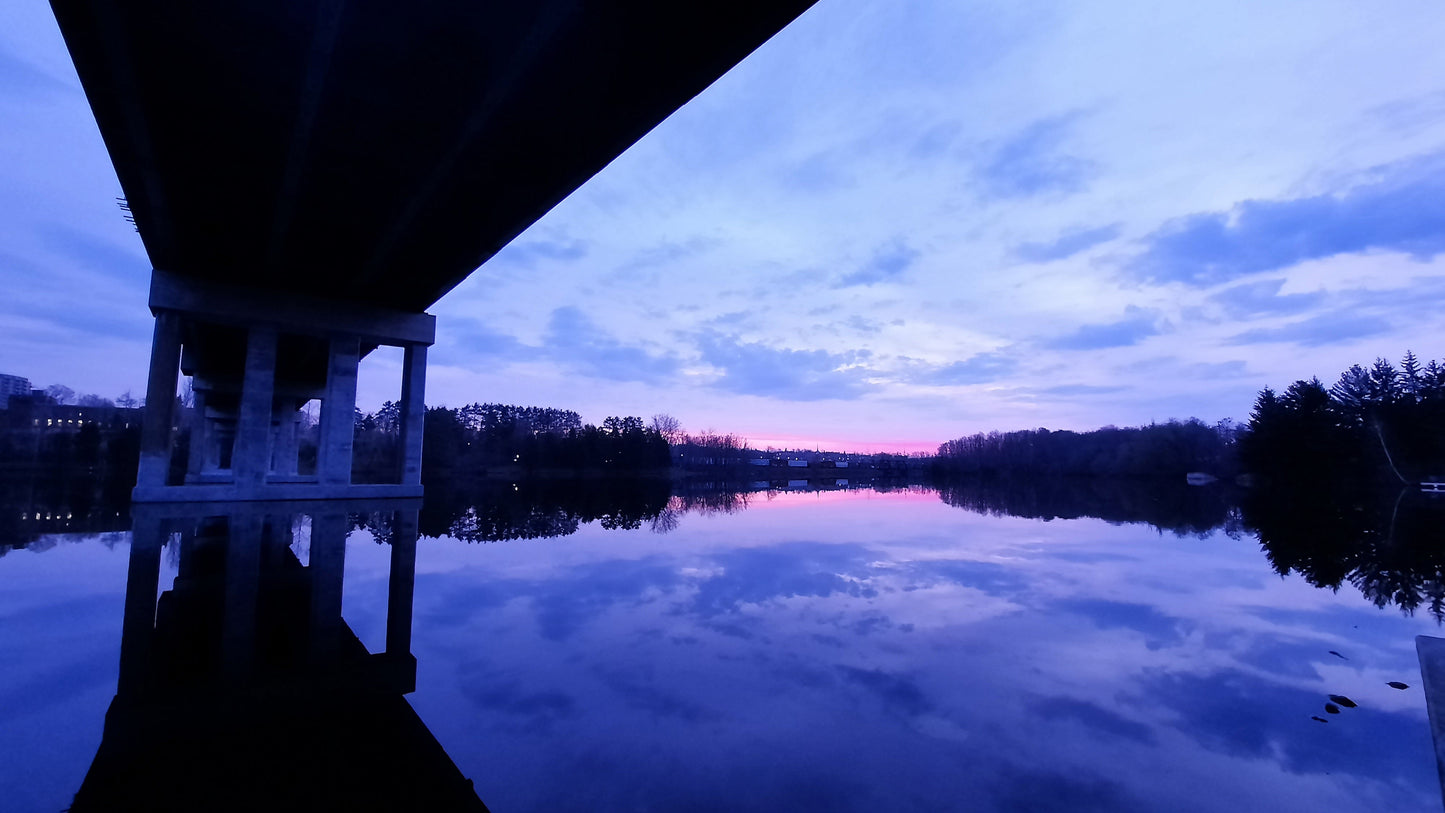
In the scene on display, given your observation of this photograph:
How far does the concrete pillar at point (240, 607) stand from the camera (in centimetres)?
551

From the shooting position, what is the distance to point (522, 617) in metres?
7.55

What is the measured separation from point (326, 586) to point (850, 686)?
7.92m

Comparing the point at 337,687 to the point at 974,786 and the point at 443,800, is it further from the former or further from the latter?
the point at 974,786

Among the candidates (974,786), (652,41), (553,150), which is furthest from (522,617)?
(553,150)

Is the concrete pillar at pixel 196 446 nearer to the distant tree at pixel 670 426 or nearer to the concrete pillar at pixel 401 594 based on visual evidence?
the concrete pillar at pixel 401 594

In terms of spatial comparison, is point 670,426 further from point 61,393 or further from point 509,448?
point 61,393

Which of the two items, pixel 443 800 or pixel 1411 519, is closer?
pixel 443 800

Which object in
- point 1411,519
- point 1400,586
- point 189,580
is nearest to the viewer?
point 189,580

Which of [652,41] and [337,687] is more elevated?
[652,41]

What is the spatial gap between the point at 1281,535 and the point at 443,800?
24.6 m

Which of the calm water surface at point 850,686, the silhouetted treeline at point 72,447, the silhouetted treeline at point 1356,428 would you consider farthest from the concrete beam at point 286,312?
the silhouetted treeline at point 1356,428

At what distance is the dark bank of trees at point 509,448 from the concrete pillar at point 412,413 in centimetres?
3907

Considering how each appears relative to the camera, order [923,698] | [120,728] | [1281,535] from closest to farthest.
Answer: [120,728] < [923,698] < [1281,535]

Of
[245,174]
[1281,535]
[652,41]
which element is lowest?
[1281,535]
